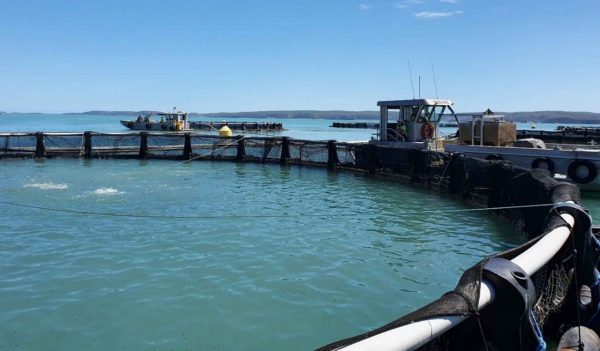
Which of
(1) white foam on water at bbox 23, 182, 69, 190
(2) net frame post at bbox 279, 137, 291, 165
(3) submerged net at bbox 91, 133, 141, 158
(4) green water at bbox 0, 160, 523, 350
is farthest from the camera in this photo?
(3) submerged net at bbox 91, 133, 141, 158

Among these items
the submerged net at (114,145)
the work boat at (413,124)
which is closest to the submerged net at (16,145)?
the submerged net at (114,145)

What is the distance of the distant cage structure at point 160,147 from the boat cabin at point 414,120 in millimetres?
4192

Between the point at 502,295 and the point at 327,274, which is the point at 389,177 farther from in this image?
the point at 502,295

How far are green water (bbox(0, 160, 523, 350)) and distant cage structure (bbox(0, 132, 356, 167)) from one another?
34.3ft

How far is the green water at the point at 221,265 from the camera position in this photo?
22.4 feet

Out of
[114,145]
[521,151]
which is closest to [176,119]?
[114,145]

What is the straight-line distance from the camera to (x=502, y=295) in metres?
3.77

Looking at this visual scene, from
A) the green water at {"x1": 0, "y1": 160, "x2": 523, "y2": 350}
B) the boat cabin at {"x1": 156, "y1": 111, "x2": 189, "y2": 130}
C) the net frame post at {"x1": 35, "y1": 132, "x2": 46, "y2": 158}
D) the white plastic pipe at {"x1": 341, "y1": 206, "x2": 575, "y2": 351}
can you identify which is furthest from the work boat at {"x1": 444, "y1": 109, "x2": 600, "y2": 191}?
the boat cabin at {"x1": 156, "y1": 111, "x2": 189, "y2": 130}

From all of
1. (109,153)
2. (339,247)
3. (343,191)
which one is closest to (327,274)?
(339,247)

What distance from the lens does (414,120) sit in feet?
80.6

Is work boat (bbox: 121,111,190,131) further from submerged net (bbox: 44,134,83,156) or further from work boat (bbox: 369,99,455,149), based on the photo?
work boat (bbox: 369,99,455,149)

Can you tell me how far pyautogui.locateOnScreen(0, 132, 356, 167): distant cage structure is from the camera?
94.4 ft

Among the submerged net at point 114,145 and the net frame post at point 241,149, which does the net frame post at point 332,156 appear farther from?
the submerged net at point 114,145

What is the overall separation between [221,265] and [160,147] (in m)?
23.3
